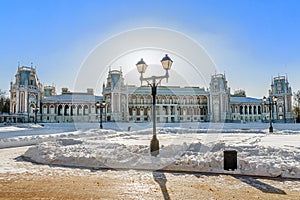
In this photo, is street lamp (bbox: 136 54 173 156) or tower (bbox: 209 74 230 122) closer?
street lamp (bbox: 136 54 173 156)

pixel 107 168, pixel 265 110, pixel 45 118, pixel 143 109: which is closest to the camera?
pixel 107 168

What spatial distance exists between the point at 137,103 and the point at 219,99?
23.3 m

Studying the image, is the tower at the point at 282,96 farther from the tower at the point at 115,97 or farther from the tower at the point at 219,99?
the tower at the point at 115,97

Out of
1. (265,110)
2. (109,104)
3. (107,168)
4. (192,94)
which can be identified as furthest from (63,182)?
(265,110)

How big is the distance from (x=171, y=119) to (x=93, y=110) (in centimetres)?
2169

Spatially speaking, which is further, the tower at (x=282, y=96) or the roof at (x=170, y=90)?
the roof at (x=170, y=90)

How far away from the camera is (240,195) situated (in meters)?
5.24

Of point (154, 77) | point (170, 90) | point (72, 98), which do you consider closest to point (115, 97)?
point (72, 98)

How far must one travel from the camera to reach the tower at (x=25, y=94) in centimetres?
5578

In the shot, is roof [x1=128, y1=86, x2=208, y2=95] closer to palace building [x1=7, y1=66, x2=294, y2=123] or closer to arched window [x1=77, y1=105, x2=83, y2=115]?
palace building [x1=7, y1=66, x2=294, y2=123]

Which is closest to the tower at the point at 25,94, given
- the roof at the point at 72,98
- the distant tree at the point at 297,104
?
the roof at the point at 72,98

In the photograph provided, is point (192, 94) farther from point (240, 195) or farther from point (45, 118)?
point (240, 195)

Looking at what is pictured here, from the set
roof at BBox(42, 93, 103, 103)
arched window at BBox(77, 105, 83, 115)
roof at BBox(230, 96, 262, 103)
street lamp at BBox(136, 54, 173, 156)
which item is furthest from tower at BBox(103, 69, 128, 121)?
street lamp at BBox(136, 54, 173, 156)

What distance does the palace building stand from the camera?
58.8m
